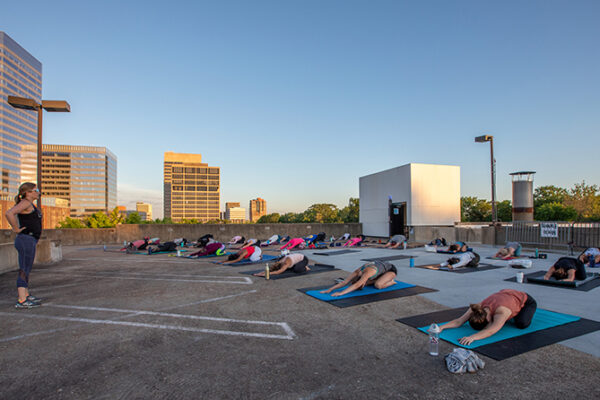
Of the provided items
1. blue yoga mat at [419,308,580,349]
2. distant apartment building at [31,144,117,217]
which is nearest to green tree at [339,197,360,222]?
blue yoga mat at [419,308,580,349]

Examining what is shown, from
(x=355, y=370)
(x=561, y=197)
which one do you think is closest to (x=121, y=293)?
(x=355, y=370)

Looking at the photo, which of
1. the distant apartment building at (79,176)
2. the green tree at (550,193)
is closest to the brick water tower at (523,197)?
the green tree at (550,193)

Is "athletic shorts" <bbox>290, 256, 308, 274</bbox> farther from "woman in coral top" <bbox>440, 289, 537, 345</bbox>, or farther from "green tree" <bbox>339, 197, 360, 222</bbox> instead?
"green tree" <bbox>339, 197, 360, 222</bbox>

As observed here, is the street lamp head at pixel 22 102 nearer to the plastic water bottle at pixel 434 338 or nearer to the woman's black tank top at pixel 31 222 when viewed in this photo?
the woman's black tank top at pixel 31 222

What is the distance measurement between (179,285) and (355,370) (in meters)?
5.61

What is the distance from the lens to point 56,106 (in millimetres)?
11492

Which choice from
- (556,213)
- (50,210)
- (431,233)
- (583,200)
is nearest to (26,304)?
(431,233)

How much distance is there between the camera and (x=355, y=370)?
3.20 meters

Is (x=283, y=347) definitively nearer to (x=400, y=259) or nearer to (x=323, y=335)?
(x=323, y=335)

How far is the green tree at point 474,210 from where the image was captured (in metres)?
40.8

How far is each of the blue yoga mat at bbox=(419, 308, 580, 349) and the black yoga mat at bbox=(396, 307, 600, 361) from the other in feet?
0.21

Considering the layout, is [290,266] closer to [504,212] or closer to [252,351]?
[252,351]

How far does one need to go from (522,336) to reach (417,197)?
1793 centimetres

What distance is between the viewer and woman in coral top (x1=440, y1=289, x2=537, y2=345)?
3969 mm
